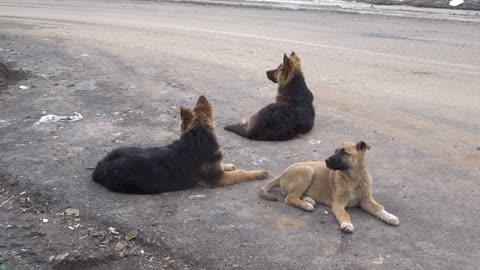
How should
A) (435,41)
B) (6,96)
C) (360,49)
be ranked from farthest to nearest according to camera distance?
1. (435,41)
2. (360,49)
3. (6,96)

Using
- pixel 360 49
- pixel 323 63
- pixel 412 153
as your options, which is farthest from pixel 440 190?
pixel 360 49

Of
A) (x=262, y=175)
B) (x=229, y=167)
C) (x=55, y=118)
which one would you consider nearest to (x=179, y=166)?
(x=229, y=167)

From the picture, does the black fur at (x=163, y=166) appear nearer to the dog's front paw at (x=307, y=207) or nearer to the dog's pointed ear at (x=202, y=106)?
the dog's pointed ear at (x=202, y=106)

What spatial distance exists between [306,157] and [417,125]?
229 centimetres

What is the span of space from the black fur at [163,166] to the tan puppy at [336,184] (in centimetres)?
77

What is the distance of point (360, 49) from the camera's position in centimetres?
1480

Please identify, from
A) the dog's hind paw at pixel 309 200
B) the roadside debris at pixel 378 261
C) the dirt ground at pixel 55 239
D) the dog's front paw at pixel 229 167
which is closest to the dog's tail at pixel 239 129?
the dog's front paw at pixel 229 167

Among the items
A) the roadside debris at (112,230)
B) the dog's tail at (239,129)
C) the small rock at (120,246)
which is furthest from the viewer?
the dog's tail at (239,129)

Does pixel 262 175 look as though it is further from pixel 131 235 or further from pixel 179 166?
pixel 131 235

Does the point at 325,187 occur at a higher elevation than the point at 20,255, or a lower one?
higher

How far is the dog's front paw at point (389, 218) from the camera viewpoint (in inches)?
213

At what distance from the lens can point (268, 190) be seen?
6.13m

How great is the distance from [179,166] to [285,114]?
239cm

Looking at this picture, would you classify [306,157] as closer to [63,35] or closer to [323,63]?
[323,63]
